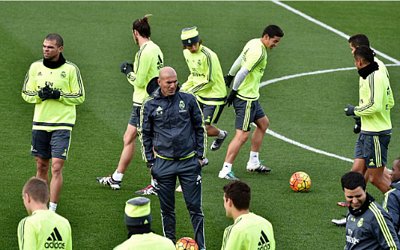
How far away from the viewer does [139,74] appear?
641 inches

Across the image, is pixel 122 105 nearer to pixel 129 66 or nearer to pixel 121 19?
pixel 129 66

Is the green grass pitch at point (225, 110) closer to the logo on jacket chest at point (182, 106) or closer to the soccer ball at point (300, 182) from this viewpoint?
the soccer ball at point (300, 182)

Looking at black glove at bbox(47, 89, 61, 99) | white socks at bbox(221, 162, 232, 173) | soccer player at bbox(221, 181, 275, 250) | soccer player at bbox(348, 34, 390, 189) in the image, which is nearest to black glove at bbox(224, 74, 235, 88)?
white socks at bbox(221, 162, 232, 173)

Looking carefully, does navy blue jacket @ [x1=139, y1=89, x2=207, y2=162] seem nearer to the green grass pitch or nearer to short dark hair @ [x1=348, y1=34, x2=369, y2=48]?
the green grass pitch

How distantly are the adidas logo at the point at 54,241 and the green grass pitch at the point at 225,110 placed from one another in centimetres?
400

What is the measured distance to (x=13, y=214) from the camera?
1523 centimetres

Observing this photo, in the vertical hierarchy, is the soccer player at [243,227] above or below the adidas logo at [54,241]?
above

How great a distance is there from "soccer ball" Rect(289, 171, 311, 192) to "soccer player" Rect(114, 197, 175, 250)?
7.53 meters

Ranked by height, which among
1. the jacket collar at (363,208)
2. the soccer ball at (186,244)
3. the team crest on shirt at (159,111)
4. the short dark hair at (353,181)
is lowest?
the soccer ball at (186,244)

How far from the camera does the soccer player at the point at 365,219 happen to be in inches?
429

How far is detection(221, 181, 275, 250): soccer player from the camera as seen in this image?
32.5 ft

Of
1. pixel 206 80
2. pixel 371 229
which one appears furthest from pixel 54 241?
pixel 206 80

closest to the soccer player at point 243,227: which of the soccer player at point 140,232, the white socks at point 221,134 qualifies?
the soccer player at point 140,232

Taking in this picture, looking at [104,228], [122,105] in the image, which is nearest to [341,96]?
[122,105]
